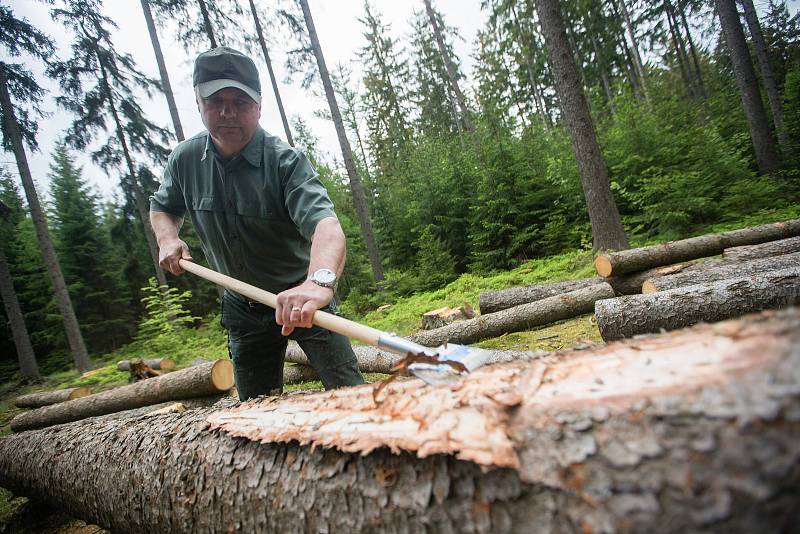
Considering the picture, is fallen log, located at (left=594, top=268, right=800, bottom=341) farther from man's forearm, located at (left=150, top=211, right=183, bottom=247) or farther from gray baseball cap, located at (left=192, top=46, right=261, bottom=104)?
man's forearm, located at (left=150, top=211, right=183, bottom=247)

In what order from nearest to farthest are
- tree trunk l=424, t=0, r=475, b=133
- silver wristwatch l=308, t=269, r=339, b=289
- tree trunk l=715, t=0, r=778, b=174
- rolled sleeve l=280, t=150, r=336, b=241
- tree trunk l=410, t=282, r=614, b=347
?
silver wristwatch l=308, t=269, r=339, b=289, rolled sleeve l=280, t=150, r=336, b=241, tree trunk l=410, t=282, r=614, b=347, tree trunk l=715, t=0, r=778, b=174, tree trunk l=424, t=0, r=475, b=133

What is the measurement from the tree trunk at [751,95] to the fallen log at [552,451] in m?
12.0

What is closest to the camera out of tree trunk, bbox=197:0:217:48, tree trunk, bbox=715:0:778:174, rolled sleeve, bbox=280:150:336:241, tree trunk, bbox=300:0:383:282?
rolled sleeve, bbox=280:150:336:241

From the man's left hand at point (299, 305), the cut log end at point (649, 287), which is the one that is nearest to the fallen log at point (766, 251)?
the cut log end at point (649, 287)

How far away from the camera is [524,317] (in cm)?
444

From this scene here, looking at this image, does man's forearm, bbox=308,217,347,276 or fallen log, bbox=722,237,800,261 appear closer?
man's forearm, bbox=308,217,347,276

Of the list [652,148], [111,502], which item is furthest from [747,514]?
[652,148]

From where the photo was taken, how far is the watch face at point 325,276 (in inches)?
65.3

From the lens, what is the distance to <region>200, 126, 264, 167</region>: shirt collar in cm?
224

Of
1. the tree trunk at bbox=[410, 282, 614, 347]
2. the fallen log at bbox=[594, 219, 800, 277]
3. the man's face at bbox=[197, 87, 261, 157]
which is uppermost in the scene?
the man's face at bbox=[197, 87, 261, 157]

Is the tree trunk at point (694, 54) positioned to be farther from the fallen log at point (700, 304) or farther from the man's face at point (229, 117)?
the man's face at point (229, 117)

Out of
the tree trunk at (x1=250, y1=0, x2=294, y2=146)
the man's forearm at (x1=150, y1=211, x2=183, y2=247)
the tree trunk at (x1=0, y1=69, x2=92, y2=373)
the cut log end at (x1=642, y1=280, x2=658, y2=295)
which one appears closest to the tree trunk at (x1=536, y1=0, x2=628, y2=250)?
the cut log end at (x1=642, y1=280, x2=658, y2=295)

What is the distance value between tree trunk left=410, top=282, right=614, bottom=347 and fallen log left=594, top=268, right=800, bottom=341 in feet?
4.70

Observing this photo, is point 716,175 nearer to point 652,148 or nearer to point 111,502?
point 652,148
